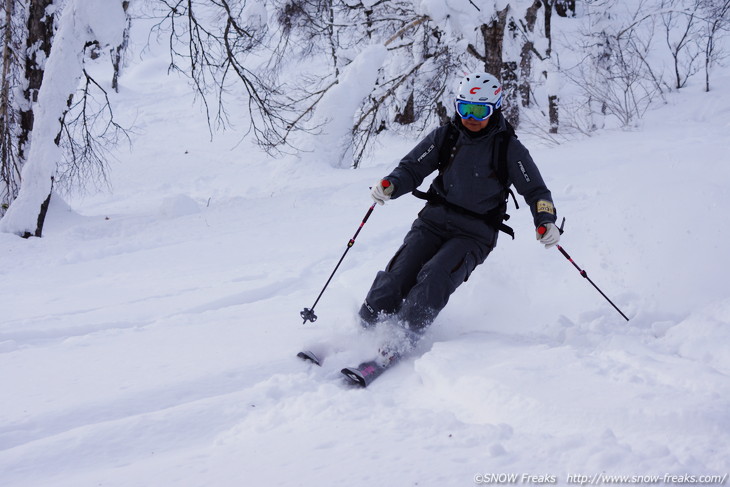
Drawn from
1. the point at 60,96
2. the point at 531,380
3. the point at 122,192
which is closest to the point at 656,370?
the point at 531,380

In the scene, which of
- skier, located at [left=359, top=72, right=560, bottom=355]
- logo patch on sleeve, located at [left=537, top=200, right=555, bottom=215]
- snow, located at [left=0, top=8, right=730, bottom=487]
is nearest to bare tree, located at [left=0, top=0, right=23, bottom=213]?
snow, located at [left=0, top=8, right=730, bottom=487]

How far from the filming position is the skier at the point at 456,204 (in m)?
3.72

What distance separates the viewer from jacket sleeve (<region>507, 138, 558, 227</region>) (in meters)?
3.84

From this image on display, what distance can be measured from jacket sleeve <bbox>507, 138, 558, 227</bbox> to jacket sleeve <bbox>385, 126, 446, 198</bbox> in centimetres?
50

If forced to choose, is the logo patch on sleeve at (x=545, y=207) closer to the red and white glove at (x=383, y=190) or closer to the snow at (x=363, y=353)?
the snow at (x=363, y=353)

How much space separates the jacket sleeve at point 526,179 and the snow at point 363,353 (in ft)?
2.72

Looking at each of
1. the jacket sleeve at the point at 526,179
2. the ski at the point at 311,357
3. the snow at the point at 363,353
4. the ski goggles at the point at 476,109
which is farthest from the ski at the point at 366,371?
the ski goggles at the point at 476,109

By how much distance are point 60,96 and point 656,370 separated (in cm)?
812

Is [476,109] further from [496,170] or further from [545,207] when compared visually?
[545,207]

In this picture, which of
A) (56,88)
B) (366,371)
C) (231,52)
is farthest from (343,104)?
(366,371)

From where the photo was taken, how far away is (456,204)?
13.2 feet

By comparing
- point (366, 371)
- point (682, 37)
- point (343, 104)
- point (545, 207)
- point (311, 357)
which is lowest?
point (311, 357)

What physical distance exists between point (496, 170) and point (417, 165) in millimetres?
560

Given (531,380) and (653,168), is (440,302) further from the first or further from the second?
(653,168)
